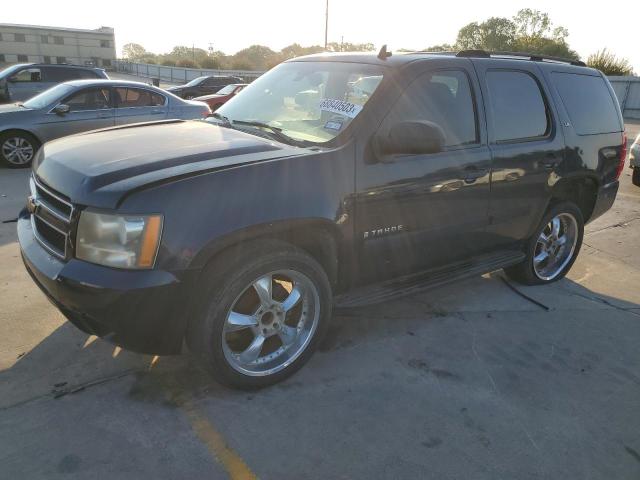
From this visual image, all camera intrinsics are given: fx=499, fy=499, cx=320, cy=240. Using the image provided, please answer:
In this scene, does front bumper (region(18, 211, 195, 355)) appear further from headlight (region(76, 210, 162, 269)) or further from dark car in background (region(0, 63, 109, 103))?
dark car in background (region(0, 63, 109, 103))

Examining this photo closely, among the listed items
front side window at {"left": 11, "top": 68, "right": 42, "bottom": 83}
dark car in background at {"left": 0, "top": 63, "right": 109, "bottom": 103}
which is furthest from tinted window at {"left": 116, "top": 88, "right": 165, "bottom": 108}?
front side window at {"left": 11, "top": 68, "right": 42, "bottom": 83}

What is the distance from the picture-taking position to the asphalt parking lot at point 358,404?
7.92ft

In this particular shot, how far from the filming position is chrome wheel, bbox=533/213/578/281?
4625 mm

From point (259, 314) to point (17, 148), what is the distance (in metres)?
7.43

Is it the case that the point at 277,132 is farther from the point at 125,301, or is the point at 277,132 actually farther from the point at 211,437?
the point at 211,437

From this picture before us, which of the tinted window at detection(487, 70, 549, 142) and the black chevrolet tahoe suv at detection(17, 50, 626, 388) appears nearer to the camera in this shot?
the black chevrolet tahoe suv at detection(17, 50, 626, 388)

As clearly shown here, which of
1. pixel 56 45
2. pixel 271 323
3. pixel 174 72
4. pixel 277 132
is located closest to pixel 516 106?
pixel 277 132

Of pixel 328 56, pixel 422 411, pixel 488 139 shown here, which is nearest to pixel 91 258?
pixel 422 411

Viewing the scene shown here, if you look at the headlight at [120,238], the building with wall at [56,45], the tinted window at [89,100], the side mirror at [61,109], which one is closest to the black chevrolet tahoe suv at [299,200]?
the headlight at [120,238]

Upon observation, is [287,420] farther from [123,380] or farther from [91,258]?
[91,258]

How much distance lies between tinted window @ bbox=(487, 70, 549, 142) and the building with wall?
7920 centimetres

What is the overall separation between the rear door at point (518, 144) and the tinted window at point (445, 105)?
0.18 m

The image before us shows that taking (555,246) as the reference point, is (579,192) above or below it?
above

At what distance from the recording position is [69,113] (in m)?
8.48
